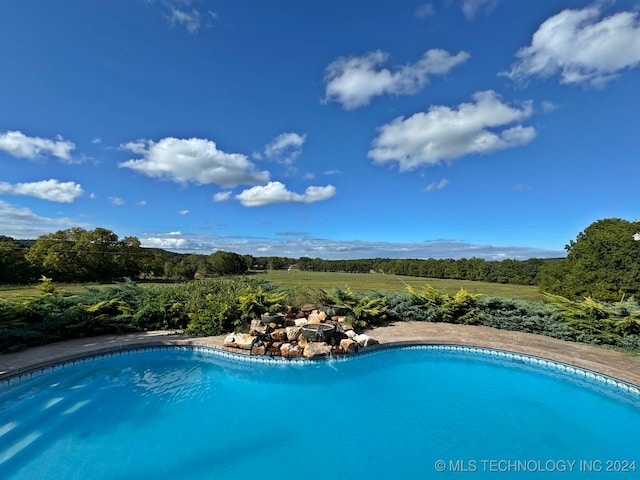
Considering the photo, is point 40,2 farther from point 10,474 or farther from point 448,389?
point 448,389

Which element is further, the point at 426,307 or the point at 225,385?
the point at 426,307

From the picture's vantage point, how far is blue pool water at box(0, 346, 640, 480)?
423 centimetres

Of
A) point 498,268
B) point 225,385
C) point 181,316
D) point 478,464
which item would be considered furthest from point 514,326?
point 498,268

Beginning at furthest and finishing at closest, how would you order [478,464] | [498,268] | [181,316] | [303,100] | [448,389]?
[498,268] < [303,100] < [181,316] < [448,389] < [478,464]

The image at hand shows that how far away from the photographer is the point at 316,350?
800 centimetres

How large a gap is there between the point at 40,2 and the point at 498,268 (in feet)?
130

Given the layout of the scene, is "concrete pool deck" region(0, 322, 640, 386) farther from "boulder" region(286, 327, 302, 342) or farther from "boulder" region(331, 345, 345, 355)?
"boulder" region(286, 327, 302, 342)

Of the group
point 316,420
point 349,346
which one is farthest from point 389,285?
point 316,420

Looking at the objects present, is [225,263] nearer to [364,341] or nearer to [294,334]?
[294,334]

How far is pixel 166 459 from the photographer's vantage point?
4.32m

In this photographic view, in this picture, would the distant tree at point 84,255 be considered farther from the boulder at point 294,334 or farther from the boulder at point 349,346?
the boulder at point 349,346

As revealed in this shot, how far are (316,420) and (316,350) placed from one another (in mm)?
2524

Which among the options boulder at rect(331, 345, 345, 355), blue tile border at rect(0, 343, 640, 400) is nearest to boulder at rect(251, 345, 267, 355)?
blue tile border at rect(0, 343, 640, 400)

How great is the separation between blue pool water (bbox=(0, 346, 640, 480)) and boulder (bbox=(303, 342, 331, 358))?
292mm
